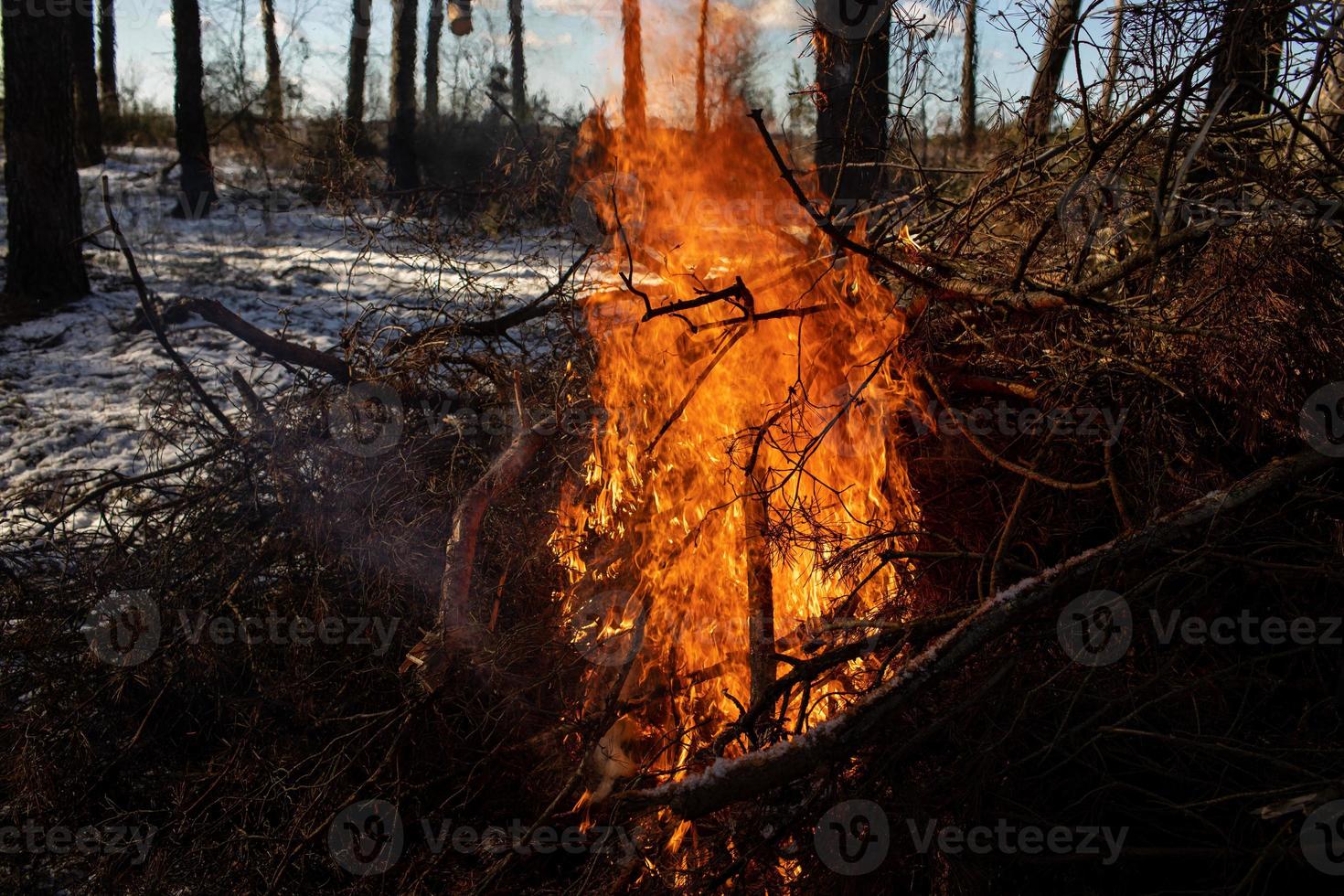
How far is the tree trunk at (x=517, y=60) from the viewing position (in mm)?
18747

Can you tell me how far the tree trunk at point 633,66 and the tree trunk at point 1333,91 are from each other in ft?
7.72

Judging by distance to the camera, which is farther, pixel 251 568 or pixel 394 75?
pixel 394 75

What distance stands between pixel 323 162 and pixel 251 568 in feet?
7.40

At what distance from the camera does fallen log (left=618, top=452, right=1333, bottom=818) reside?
274cm

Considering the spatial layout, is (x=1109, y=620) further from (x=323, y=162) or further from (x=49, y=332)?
(x=49, y=332)

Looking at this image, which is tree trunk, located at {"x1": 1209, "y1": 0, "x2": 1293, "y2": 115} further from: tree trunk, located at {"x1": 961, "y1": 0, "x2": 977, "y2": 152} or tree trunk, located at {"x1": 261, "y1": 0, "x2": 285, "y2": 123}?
tree trunk, located at {"x1": 261, "y1": 0, "x2": 285, "y2": 123}

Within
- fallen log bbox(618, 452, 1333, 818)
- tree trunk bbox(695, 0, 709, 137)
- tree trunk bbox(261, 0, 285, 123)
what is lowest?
fallen log bbox(618, 452, 1333, 818)

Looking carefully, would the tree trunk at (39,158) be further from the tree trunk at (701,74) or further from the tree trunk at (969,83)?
the tree trunk at (969,83)

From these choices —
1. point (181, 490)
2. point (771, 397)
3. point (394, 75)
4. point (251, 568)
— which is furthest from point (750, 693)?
point (394, 75)

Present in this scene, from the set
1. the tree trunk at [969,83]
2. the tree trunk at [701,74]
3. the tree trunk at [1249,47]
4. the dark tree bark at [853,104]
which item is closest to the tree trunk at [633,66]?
the tree trunk at [701,74]

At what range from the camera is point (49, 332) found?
8219 millimetres

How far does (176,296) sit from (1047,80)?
6.96 m

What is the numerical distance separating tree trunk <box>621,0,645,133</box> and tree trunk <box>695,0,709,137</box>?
0.75ft

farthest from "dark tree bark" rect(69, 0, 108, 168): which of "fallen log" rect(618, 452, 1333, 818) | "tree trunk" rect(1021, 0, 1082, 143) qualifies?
"fallen log" rect(618, 452, 1333, 818)
